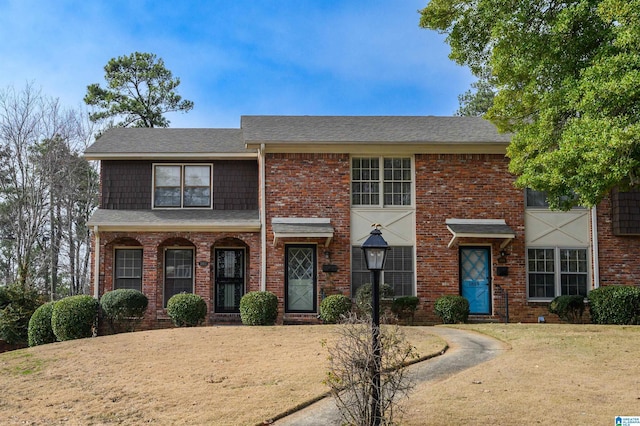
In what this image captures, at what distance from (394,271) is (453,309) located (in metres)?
2.08

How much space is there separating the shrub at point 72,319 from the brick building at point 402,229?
7.69 feet

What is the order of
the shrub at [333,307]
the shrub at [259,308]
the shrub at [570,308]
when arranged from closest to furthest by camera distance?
the shrub at [259,308] → the shrub at [333,307] → the shrub at [570,308]

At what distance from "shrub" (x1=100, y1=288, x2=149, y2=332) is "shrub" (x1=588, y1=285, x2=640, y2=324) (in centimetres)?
1239

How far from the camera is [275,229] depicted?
17.6m

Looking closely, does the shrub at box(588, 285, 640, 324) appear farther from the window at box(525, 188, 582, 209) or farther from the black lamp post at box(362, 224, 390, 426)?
the black lamp post at box(362, 224, 390, 426)

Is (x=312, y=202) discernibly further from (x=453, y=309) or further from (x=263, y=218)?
(x=453, y=309)

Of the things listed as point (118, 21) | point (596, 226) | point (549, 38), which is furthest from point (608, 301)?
point (118, 21)

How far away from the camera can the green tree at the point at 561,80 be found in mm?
12367

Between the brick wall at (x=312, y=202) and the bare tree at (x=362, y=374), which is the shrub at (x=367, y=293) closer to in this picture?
the brick wall at (x=312, y=202)

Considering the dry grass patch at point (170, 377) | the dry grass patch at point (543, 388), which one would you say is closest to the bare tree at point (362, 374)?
the dry grass patch at point (543, 388)

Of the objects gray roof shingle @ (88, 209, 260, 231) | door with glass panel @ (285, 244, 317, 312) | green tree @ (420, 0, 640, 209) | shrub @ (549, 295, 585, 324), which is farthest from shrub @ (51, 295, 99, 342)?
shrub @ (549, 295, 585, 324)

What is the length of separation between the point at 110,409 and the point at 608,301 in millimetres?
13308

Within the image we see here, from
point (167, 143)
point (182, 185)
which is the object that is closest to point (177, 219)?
point (182, 185)

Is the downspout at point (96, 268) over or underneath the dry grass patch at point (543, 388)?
over
